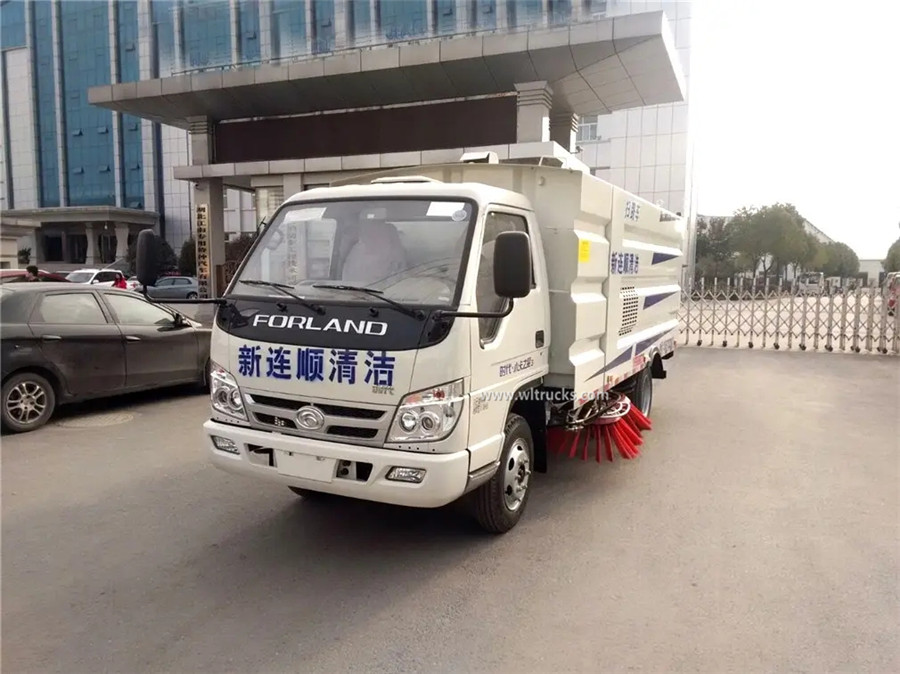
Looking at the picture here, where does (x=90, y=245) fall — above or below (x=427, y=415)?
Answer: above

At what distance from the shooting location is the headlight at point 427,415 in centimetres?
335

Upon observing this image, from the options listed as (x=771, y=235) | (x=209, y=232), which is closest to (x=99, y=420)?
(x=209, y=232)

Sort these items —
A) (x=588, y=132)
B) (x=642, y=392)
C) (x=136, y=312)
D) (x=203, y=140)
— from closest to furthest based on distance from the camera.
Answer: (x=642, y=392), (x=136, y=312), (x=203, y=140), (x=588, y=132)

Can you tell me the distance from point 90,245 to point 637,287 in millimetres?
50317

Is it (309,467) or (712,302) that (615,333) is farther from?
(712,302)

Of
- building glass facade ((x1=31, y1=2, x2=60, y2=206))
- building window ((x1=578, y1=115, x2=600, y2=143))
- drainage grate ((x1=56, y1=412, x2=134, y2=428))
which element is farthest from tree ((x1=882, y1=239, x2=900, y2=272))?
building glass facade ((x1=31, y1=2, x2=60, y2=206))

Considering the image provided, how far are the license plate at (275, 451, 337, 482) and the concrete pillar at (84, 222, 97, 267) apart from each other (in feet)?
166

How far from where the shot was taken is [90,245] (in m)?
47.3

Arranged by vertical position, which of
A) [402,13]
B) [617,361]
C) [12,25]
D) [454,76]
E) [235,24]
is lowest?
[617,361]

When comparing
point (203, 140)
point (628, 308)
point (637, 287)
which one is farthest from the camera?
point (203, 140)

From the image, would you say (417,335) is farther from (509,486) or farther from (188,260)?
(188,260)

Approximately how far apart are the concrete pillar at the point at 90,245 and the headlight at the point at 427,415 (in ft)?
167

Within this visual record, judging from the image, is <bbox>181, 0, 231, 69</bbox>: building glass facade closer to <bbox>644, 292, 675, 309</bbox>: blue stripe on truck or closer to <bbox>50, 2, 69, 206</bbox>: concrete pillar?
<bbox>50, 2, 69, 206</bbox>: concrete pillar

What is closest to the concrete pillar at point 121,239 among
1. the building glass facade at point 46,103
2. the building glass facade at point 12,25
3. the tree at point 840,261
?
the building glass facade at point 46,103
